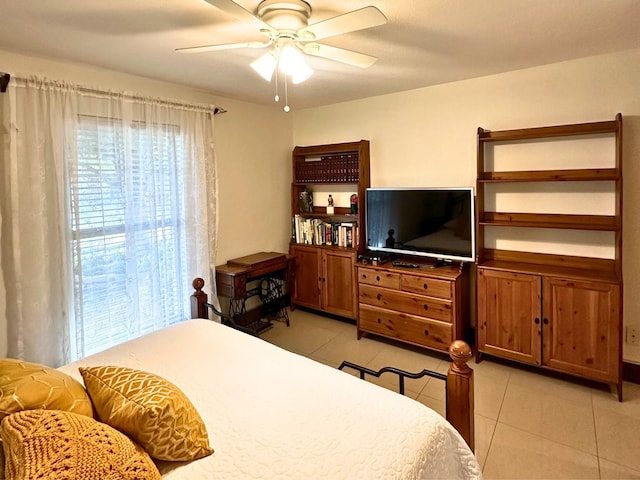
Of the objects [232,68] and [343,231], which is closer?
[232,68]

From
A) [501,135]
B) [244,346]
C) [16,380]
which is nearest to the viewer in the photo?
[16,380]

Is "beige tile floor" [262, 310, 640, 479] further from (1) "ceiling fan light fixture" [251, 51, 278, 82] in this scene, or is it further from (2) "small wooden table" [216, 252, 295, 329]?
(1) "ceiling fan light fixture" [251, 51, 278, 82]

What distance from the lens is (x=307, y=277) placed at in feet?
13.8

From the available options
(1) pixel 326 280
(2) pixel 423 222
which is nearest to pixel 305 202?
(1) pixel 326 280

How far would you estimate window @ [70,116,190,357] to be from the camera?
264 cm

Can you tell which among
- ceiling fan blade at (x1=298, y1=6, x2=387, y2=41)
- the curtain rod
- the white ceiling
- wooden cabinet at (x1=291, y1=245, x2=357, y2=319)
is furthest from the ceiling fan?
wooden cabinet at (x1=291, y1=245, x2=357, y2=319)

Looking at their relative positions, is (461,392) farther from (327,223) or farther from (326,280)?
(327,223)

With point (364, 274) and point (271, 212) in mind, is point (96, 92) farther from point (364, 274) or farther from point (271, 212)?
point (364, 274)

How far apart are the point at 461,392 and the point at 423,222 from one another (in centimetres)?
201

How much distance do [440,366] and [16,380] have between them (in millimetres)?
2776

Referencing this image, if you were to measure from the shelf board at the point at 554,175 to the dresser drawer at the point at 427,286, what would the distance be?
89cm

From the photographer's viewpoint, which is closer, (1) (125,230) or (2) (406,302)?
(1) (125,230)

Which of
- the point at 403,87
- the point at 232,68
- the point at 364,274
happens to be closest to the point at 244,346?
the point at 364,274

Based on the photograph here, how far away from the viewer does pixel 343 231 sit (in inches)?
157
